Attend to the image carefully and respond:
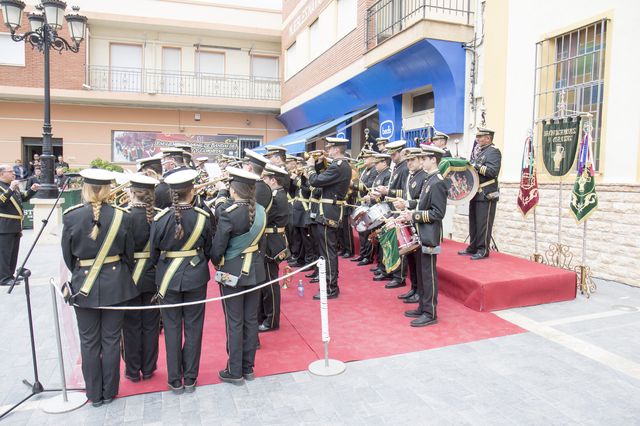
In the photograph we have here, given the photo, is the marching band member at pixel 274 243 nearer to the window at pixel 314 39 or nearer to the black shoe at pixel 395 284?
the black shoe at pixel 395 284

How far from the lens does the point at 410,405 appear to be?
3615 millimetres

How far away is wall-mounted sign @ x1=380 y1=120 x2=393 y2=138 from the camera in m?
12.3

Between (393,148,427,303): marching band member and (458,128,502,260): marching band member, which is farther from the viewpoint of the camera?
(458,128,502,260): marching band member

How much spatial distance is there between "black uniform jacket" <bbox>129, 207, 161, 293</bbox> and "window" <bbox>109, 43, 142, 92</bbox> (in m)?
17.9

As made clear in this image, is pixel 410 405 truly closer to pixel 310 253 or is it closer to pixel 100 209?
pixel 100 209

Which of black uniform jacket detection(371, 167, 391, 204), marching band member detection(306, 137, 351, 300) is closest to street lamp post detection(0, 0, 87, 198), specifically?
marching band member detection(306, 137, 351, 300)

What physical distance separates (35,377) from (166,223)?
65.8 inches

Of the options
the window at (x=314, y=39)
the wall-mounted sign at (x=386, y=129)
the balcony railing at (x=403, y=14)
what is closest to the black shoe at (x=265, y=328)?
the balcony railing at (x=403, y=14)

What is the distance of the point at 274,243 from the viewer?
16.9 ft

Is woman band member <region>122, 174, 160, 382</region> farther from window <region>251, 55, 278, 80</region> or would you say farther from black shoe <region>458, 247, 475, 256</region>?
window <region>251, 55, 278, 80</region>

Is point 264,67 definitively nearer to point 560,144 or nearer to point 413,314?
point 560,144

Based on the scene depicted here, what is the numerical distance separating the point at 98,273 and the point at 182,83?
722 inches

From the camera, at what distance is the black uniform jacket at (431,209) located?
206 inches

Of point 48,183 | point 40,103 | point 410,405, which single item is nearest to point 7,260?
point 48,183
